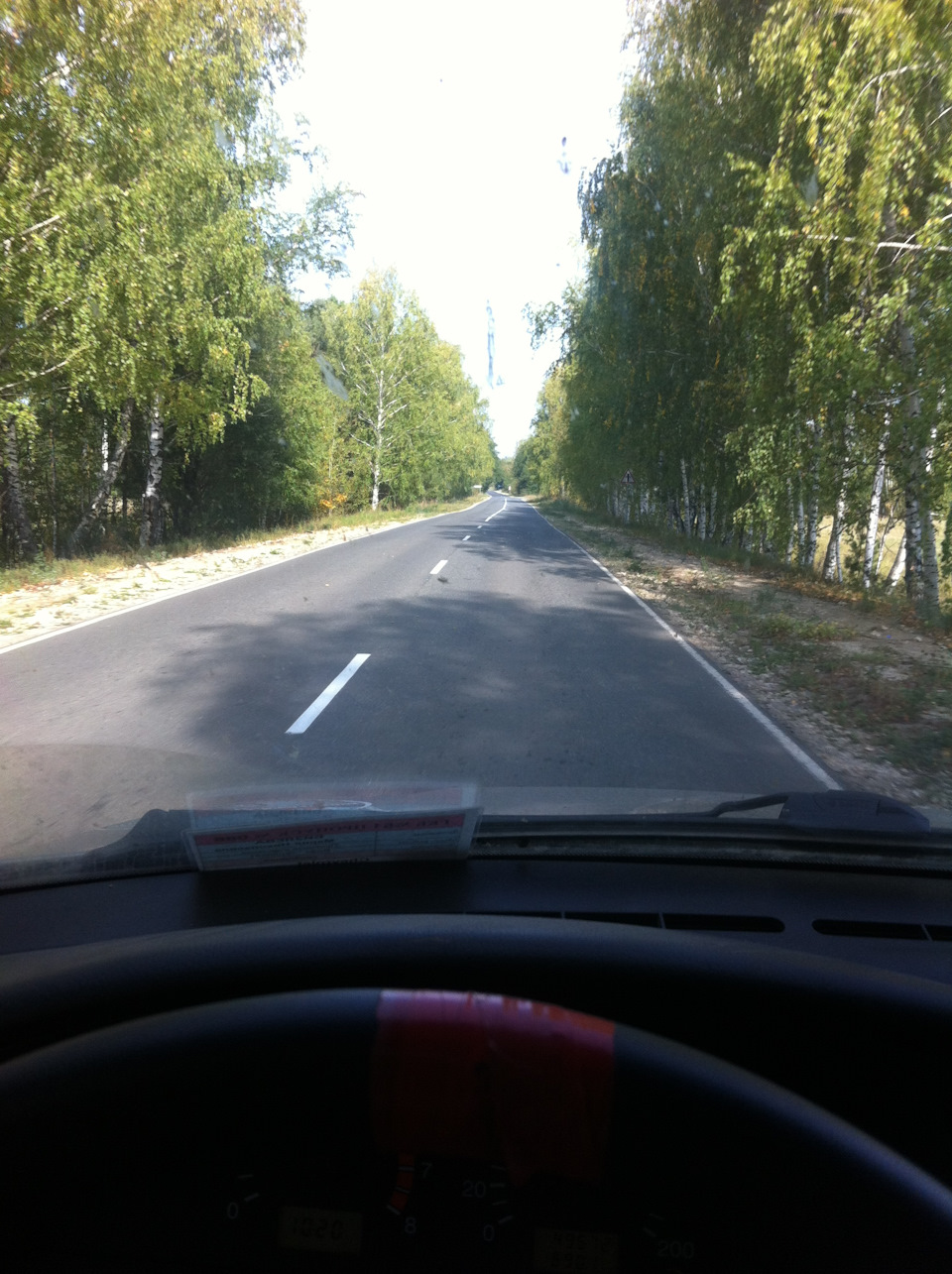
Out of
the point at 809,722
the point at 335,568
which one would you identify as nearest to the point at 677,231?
the point at 335,568

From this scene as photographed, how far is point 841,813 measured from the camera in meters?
3.22

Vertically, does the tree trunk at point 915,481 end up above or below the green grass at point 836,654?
above

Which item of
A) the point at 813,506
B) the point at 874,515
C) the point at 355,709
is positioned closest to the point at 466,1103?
the point at 355,709

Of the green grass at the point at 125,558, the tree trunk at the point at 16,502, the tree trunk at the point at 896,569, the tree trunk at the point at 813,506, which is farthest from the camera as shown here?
the tree trunk at the point at 16,502

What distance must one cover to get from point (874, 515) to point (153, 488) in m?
17.7

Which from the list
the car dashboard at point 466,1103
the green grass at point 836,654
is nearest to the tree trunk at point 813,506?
the green grass at point 836,654

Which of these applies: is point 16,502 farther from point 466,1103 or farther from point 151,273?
point 466,1103

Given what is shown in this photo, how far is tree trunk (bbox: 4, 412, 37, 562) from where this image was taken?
66.8ft

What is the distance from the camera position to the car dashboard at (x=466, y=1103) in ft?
5.23

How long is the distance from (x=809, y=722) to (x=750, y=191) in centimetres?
1067

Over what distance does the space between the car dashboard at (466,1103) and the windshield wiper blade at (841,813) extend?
3.27ft

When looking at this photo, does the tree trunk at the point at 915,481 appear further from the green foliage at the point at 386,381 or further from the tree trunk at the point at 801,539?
the green foliage at the point at 386,381

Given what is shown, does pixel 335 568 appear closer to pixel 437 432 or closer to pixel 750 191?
pixel 750 191

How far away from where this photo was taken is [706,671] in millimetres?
9125
